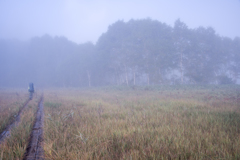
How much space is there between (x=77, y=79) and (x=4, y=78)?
131 ft

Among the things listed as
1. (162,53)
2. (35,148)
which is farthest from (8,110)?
(162,53)

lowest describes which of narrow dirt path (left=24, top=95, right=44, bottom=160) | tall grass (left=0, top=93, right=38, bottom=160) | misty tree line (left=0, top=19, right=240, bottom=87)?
narrow dirt path (left=24, top=95, right=44, bottom=160)

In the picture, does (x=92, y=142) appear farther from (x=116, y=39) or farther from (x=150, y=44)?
(x=116, y=39)

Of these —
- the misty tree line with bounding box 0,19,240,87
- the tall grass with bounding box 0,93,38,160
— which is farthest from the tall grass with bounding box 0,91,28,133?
the misty tree line with bounding box 0,19,240,87

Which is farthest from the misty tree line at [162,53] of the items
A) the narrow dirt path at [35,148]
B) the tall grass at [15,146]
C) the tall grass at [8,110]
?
the tall grass at [15,146]

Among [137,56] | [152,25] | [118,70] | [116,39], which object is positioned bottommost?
[118,70]

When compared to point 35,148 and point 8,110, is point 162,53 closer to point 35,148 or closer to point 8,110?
point 8,110

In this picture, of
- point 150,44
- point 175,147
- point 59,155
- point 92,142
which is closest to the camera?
point 59,155

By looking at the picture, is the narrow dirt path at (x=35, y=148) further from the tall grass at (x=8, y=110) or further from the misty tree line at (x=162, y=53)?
the misty tree line at (x=162, y=53)

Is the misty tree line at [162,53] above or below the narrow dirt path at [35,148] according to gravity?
above

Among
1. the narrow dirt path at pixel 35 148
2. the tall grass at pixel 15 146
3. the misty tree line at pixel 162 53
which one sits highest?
the misty tree line at pixel 162 53

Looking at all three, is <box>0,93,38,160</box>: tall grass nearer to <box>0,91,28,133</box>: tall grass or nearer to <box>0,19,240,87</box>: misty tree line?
<box>0,91,28,133</box>: tall grass

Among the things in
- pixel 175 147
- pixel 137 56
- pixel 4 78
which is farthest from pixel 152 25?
pixel 4 78

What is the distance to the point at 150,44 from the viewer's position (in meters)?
23.8
